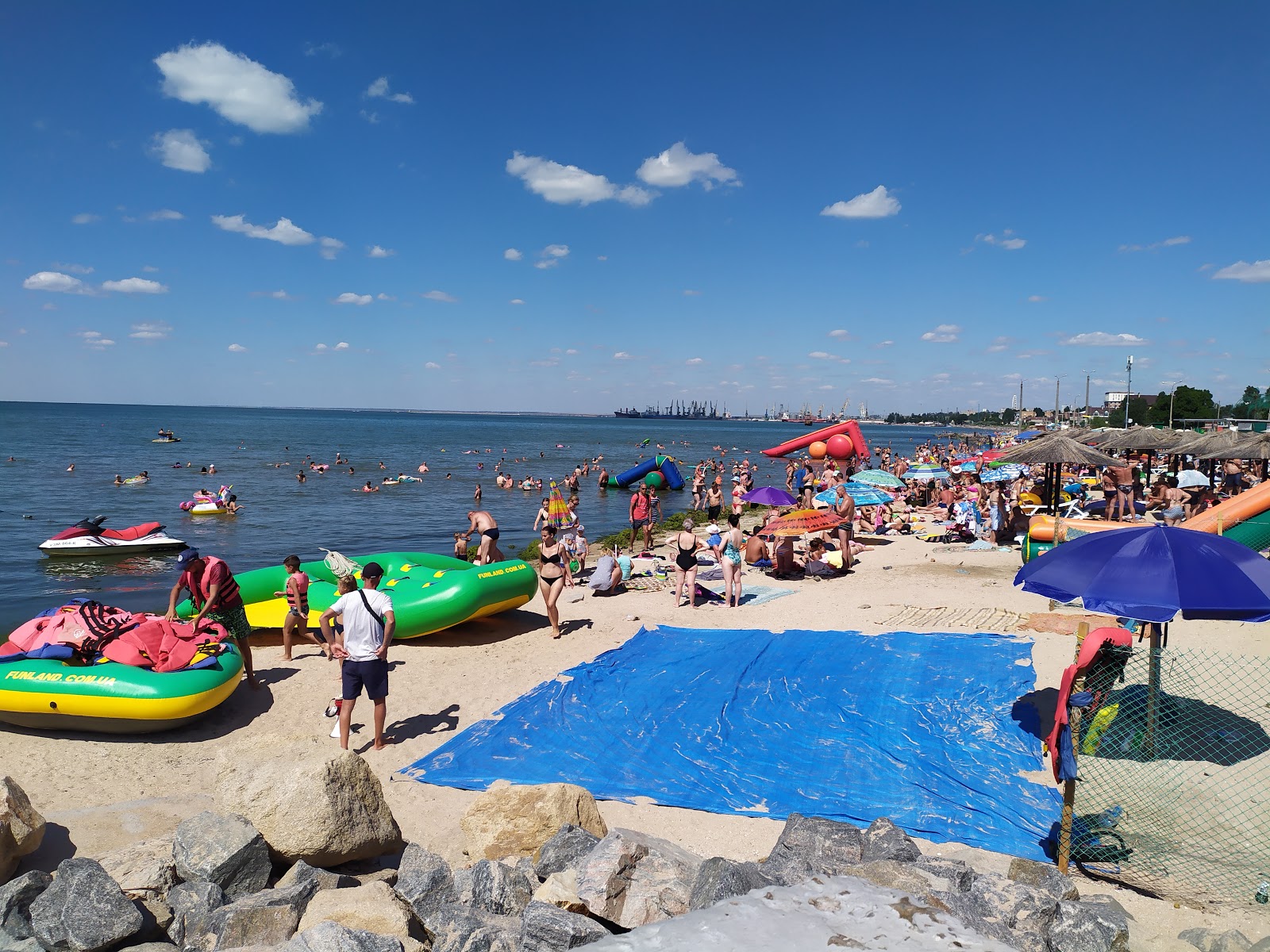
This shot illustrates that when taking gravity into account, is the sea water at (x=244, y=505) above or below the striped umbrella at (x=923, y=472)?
below

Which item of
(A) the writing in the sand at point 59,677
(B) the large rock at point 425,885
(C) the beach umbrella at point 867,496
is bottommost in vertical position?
(B) the large rock at point 425,885

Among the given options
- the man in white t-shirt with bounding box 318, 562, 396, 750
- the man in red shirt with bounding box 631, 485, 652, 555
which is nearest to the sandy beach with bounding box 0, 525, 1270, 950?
the man in white t-shirt with bounding box 318, 562, 396, 750

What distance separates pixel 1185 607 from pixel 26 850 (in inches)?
269

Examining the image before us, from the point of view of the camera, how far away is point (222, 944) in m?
3.49

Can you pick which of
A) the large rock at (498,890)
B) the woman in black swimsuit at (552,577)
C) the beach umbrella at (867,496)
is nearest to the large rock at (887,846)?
the large rock at (498,890)

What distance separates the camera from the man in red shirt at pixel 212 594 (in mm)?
7195

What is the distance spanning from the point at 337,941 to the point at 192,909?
1111mm

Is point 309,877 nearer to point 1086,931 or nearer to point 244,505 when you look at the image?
point 1086,931

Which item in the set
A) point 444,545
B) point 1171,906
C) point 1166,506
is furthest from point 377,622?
point 1166,506

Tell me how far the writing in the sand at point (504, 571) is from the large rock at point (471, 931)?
553 centimetres

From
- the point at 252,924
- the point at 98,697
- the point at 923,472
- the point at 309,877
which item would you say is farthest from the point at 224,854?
the point at 923,472

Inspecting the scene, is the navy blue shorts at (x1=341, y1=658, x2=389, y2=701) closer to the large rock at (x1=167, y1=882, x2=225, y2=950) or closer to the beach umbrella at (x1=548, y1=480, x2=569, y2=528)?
the large rock at (x1=167, y1=882, x2=225, y2=950)

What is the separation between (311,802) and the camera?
14.2 feet

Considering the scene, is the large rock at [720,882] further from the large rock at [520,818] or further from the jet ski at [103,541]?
the jet ski at [103,541]
